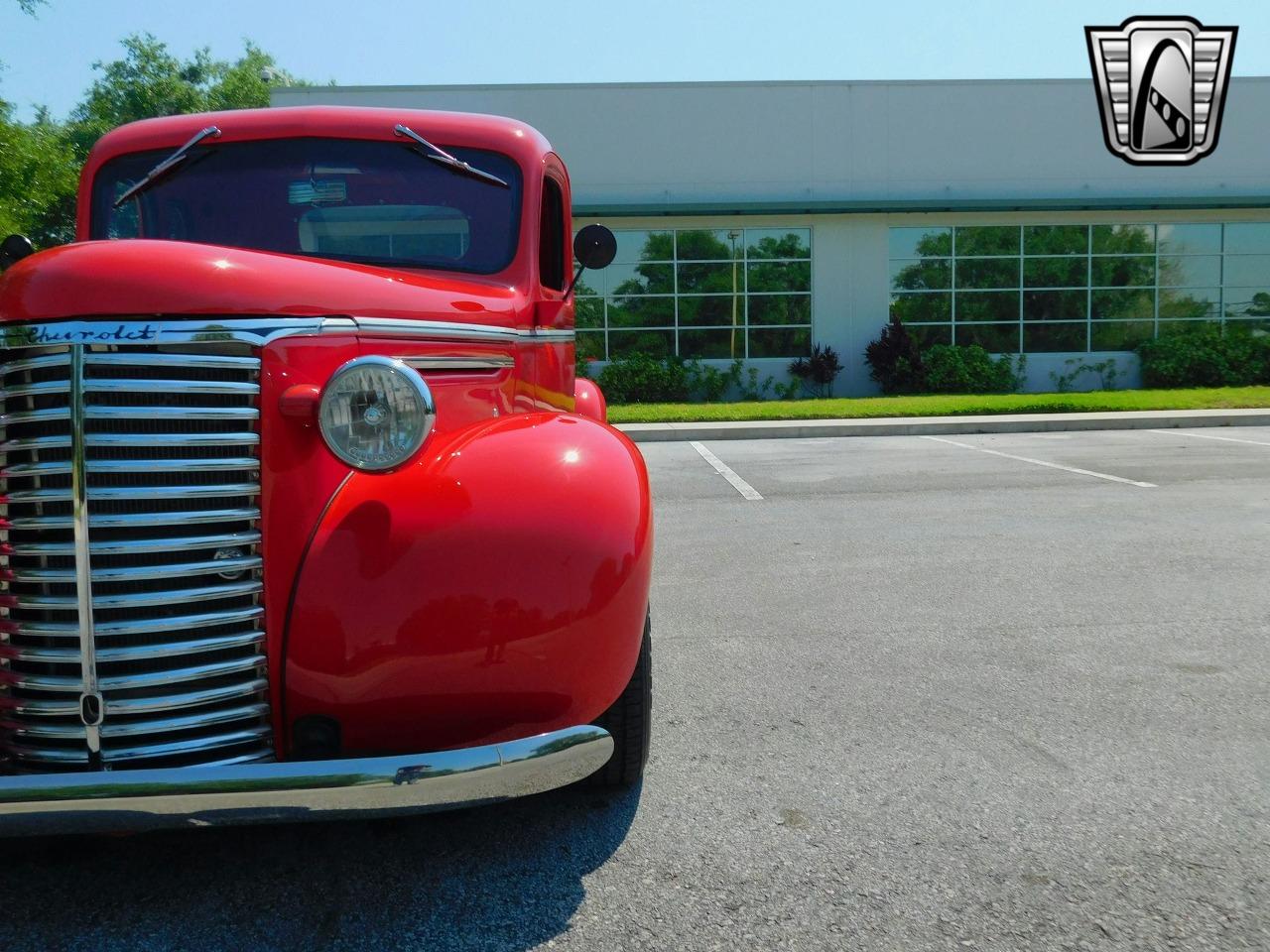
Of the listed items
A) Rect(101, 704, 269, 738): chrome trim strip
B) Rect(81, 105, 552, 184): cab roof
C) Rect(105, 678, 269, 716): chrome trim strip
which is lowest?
Rect(101, 704, 269, 738): chrome trim strip

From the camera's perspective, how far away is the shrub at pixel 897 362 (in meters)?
20.9

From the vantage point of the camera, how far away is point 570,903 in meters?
2.53

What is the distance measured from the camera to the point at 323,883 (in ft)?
8.63

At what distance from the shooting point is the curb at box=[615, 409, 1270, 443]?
50.6ft

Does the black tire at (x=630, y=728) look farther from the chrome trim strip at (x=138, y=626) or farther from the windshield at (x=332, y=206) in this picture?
the windshield at (x=332, y=206)

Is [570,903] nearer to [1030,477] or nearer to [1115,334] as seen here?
[1030,477]

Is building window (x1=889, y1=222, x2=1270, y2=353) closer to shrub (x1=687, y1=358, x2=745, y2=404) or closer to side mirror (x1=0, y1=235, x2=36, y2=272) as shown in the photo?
shrub (x1=687, y1=358, x2=745, y2=404)

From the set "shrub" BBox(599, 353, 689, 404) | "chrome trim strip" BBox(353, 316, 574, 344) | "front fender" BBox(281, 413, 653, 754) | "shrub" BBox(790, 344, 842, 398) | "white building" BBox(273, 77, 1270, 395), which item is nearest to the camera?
"front fender" BBox(281, 413, 653, 754)

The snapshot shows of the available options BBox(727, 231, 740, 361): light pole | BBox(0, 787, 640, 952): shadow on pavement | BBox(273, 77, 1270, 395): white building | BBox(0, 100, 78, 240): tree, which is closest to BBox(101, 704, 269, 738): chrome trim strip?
BBox(0, 787, 640, 952): shadow on pavement

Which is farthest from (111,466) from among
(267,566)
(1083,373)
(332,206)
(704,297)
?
(1083,373)

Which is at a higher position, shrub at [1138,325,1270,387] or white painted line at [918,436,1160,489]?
shrub at [1138,325,1270,387]

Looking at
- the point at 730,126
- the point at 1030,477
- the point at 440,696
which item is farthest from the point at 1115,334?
the point at 440,696

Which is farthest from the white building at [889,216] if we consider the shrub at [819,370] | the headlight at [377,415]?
the headlight at [377,415]

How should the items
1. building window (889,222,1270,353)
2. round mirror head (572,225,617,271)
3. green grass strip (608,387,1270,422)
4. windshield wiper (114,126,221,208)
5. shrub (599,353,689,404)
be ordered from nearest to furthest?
windshield wiper (114,126,221,208) < round mirror head (572,225,617,271) < green grass strip (608,387,1270,422) < shrub (599,353,689,404) < building window (889,222,1270,353)
